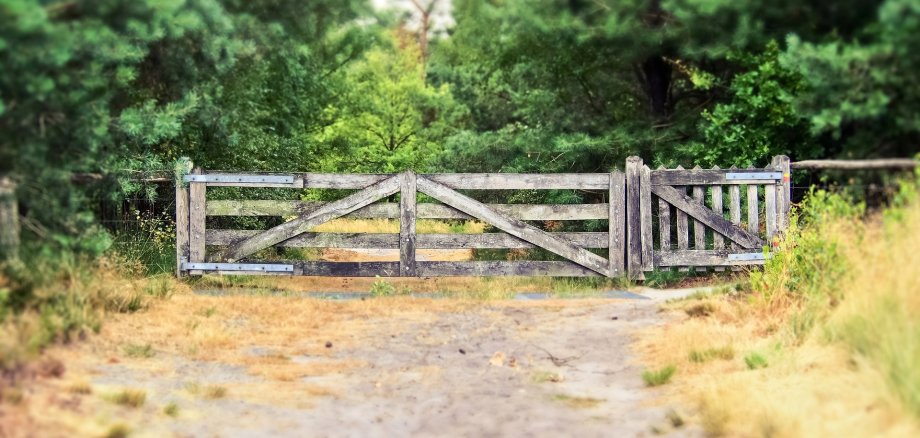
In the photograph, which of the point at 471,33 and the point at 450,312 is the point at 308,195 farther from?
the point at 450,312

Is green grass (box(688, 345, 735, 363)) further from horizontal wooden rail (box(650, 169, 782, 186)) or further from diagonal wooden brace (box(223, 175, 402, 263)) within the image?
diagonal wooden brace (box(223, 175, 402, 263))

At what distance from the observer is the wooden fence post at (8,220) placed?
21.2 ft

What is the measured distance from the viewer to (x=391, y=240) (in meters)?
11.4

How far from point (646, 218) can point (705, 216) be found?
2.63 feet

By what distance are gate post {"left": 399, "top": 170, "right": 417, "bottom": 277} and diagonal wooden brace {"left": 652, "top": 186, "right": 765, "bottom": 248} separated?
316cm

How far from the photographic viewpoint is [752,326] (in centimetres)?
814

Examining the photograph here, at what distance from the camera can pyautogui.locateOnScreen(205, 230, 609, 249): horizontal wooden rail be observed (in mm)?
Answer: 11312

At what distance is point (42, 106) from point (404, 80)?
22076 mm

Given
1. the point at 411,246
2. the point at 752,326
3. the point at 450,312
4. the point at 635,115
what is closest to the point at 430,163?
the point at 635,115

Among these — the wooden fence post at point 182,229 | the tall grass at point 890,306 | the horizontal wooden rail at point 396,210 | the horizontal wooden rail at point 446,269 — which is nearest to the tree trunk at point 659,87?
the horizontal wooden rail at point 396,210

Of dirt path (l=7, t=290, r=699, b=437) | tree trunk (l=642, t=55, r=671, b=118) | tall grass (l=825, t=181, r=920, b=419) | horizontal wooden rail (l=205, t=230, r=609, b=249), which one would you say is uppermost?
tree trunk (l=642, t=55, r=671, b=118)

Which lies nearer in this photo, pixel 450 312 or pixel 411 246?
pixel 450 312

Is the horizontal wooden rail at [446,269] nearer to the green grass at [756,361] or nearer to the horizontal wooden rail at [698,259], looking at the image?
the horizontal wooden rail at [698,259]

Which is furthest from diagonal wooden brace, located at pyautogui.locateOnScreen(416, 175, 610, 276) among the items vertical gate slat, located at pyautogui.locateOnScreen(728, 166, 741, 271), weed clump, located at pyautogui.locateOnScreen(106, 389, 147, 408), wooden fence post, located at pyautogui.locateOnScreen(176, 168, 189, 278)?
weed clump, located at pyautogui.locateOnScreen(106, 389, 147, 408)
